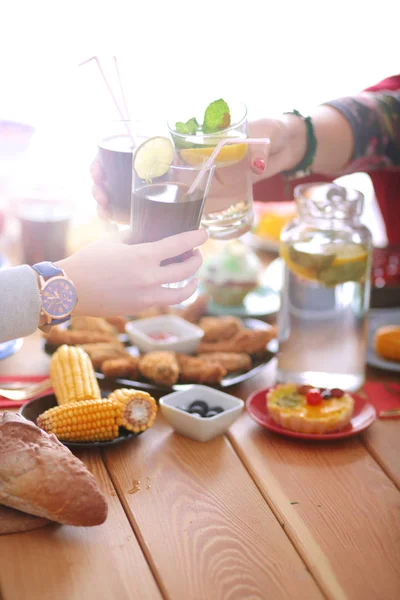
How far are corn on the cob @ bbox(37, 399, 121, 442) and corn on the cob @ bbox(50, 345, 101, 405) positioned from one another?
0.21ft

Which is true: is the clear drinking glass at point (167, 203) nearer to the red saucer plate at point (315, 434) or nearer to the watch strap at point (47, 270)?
the watch strap at point (47, 270)

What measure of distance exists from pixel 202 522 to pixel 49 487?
9.8 inches

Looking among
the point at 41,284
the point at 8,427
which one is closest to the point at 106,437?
the point at 8,427

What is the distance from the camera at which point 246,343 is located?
1776 millimetres

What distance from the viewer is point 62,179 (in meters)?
3.46

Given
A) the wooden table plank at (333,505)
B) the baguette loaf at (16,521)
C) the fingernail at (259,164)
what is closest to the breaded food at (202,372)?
the wooden table plank at (333,505)

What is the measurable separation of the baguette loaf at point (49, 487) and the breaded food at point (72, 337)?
2.06 ft

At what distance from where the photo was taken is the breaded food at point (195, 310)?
6.46ft

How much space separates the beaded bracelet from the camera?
5.83 feet

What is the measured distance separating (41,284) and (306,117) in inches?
35.2

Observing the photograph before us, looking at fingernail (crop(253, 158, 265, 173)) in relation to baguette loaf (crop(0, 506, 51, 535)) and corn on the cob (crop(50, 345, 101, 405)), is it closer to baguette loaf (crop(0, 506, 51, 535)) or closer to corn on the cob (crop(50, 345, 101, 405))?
corn on the cob (crop(50, 345, 101, 405))

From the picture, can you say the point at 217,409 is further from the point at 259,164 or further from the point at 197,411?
the point at 259,164

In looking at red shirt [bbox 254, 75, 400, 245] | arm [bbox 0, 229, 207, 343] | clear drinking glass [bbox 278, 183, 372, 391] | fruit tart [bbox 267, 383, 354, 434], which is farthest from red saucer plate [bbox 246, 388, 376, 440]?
red shirt [bbox 254, 75, 400, 245]

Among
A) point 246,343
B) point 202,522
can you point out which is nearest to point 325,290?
point 246,343
